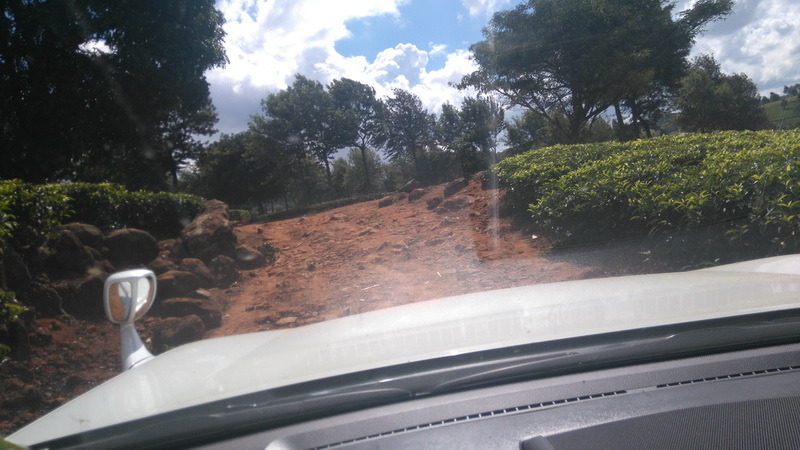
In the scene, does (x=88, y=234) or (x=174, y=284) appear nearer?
(x=174, y=284)

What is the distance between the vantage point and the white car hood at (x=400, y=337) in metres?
2.26

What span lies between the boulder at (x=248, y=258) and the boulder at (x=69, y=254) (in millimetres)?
2565

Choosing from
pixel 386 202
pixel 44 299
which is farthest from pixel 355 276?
pixel 386 202

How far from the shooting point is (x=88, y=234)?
7.98m

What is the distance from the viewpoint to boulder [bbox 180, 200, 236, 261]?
9273mm

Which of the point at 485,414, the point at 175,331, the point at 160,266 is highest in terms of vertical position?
the point at 160,266

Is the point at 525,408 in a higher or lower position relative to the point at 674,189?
lower

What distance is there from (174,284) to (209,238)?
1910mm

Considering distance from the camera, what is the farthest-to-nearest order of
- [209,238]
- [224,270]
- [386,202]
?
1. [386,202]
2. [209,238]
3. [224,270]

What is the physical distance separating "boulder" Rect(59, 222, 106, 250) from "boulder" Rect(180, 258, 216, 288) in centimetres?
118

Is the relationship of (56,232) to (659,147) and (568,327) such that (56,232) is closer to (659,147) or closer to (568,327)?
(568,327)

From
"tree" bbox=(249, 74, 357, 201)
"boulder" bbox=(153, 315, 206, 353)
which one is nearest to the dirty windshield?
"boulder" bbox=(153, 315, 206, 353)

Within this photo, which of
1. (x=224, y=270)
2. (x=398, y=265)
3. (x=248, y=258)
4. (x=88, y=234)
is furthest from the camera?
(x=248, y=258)

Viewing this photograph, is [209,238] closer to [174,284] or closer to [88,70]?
[174,284]
